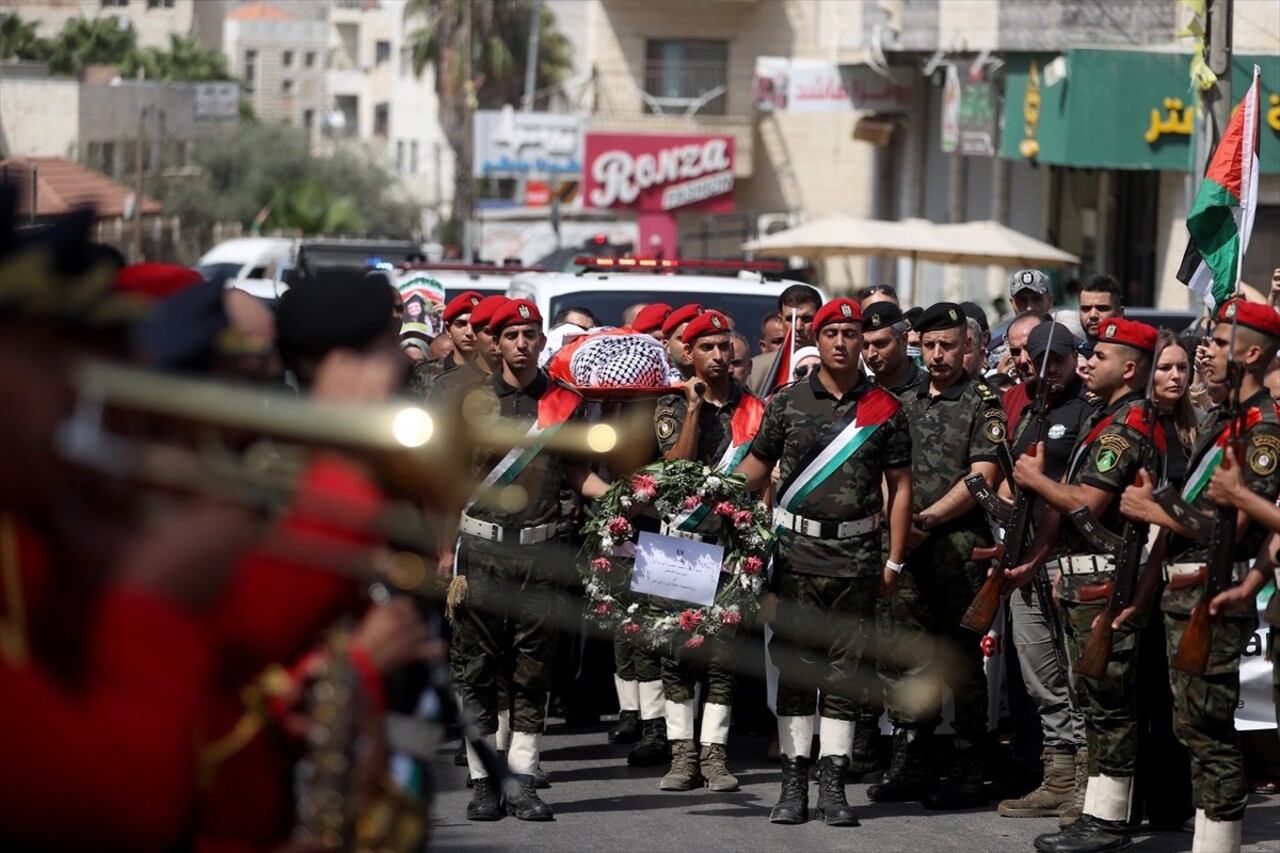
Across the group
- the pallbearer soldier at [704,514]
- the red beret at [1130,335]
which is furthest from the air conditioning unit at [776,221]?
the red beret at [1130,335]

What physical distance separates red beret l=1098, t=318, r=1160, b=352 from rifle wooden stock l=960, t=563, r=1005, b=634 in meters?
1.06

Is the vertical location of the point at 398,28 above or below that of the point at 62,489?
above

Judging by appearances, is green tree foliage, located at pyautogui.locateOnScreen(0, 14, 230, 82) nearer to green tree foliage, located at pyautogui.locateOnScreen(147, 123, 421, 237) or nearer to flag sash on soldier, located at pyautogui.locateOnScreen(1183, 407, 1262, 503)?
green tree foliage, located at pyautogui.locateOnScreen(147, 123, 421, 237)

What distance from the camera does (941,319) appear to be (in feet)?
29.4

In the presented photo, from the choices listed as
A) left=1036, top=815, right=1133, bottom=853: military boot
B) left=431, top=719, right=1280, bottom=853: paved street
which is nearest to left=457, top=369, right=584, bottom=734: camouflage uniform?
left=431, top=719, right=1280, bottom=853: paved street

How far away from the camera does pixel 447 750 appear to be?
992 centimetres

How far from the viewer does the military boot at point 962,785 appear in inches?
346

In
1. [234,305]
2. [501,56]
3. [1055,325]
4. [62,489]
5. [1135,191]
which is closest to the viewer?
[62,489]

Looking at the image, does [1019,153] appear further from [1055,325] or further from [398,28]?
[398,28]

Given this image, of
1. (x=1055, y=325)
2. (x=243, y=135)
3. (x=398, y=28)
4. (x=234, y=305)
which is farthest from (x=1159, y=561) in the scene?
(x=398, y=28)

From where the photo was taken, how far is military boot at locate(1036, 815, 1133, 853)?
775cm

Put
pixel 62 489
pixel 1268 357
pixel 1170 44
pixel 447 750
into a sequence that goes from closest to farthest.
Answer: pixel 62 489 → pixel 1268 357 → pixel 447 750 → pixel 1170 44

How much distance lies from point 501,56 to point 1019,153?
31512mm

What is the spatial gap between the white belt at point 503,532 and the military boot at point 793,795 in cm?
138
